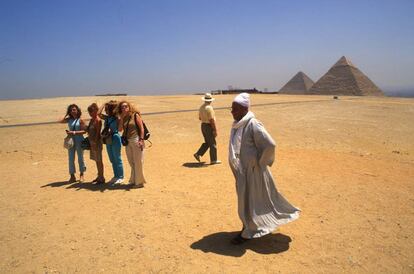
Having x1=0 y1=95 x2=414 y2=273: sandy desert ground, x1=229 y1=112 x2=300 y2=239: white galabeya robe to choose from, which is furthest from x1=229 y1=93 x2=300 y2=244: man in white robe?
x1=0 y1=95 x2=414 y2=273: sandy desert ground

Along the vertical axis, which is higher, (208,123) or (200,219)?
(208,123)

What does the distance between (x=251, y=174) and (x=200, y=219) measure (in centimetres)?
149

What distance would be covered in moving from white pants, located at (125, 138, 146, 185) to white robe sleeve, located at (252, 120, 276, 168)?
3.13 m

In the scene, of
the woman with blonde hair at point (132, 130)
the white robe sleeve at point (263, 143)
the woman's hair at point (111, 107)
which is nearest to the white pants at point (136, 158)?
the woman with blonde hair at point (132, 130)

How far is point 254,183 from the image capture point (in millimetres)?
4133

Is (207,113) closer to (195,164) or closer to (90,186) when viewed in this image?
(195,164)

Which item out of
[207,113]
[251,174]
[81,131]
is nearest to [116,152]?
[81,131]

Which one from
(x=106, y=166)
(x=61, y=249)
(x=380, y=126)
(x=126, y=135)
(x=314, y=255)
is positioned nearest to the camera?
(x=314, y=255)

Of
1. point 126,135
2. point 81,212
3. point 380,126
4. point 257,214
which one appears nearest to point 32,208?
point 81,212

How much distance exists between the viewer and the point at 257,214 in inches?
164

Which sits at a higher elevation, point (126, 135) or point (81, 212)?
point (126, 135)

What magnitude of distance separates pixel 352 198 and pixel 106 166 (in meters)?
5.97

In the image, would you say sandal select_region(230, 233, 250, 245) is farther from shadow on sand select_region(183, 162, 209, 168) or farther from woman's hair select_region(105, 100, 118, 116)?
shadow on sand select_region(183, 162, 209, 168)

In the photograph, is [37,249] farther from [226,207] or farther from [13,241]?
[226,207]
